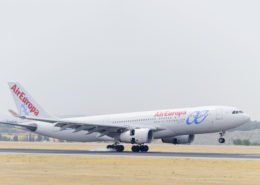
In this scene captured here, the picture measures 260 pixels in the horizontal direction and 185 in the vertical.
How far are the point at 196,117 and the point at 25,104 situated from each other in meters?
21.9

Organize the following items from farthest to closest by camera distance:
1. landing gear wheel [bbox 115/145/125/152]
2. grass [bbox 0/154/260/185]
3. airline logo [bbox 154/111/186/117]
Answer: landing gear wheel [bbox 115/145/125/152] → airline logo [bbox 154/111/186/117] → grass [bbox 0/154/260/185]

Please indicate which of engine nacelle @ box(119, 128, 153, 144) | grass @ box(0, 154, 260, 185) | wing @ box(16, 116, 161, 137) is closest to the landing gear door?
wing @ box(16, 116, 161, 137)

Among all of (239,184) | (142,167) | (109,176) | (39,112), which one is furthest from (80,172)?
(39,112)

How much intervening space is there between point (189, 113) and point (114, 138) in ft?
27.3

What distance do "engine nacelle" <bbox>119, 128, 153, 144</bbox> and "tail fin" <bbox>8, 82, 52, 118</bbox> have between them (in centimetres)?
1464

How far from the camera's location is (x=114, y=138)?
6525cm

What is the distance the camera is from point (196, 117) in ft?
204

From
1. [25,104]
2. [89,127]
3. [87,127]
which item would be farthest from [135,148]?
[25,104]

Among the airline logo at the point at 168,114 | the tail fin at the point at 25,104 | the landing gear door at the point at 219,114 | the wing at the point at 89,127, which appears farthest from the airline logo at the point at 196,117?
the tail fin at the point at 25,104

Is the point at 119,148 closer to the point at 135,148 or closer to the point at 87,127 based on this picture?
the point at 135,148

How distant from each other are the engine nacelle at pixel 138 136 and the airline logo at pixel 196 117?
13.1ft

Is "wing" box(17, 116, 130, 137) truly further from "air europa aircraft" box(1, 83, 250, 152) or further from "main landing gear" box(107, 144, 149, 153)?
"main landing gear" box(107, 144, 149, 153)

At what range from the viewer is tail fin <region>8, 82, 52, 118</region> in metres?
73.6

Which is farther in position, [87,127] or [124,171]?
[87,127]
